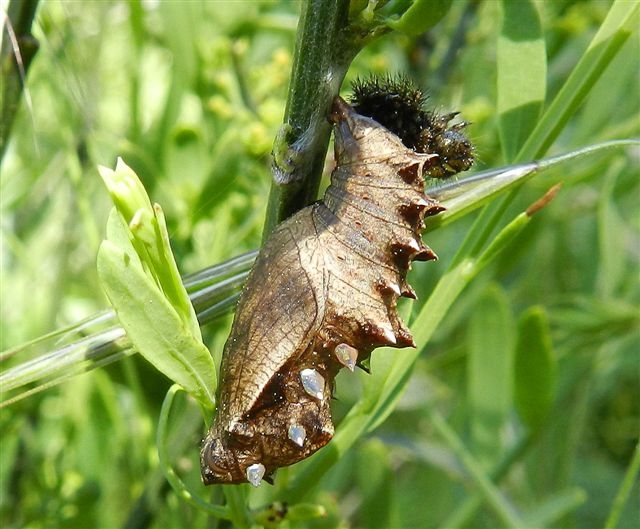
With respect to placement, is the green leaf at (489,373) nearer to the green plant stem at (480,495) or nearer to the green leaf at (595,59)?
the green plant stem at (480,495)

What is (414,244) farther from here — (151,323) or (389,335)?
(151,323)

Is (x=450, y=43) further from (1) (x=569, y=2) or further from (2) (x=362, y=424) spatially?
(2) (x=362, y=424)

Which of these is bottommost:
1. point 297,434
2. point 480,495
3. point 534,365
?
point 480,495

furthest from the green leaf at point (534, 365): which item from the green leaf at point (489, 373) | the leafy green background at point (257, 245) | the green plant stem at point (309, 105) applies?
the green plant stem at point (309, 105)

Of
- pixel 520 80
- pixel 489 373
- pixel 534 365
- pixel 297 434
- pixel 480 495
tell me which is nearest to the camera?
pixel 297 434

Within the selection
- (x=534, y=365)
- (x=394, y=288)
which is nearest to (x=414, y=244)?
(x=394, y=288)

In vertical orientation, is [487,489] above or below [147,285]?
below

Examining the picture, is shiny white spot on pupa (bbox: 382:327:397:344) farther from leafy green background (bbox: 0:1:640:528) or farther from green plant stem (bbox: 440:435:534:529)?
green plant stem (bbox: 440:435:534:529)

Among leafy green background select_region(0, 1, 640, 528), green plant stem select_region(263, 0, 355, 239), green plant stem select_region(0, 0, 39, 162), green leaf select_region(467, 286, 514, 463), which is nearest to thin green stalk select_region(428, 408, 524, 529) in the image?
leafy green background select_region(0, 1, 640, 528)

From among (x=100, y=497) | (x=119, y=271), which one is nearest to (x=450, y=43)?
(x=100, y=497)
